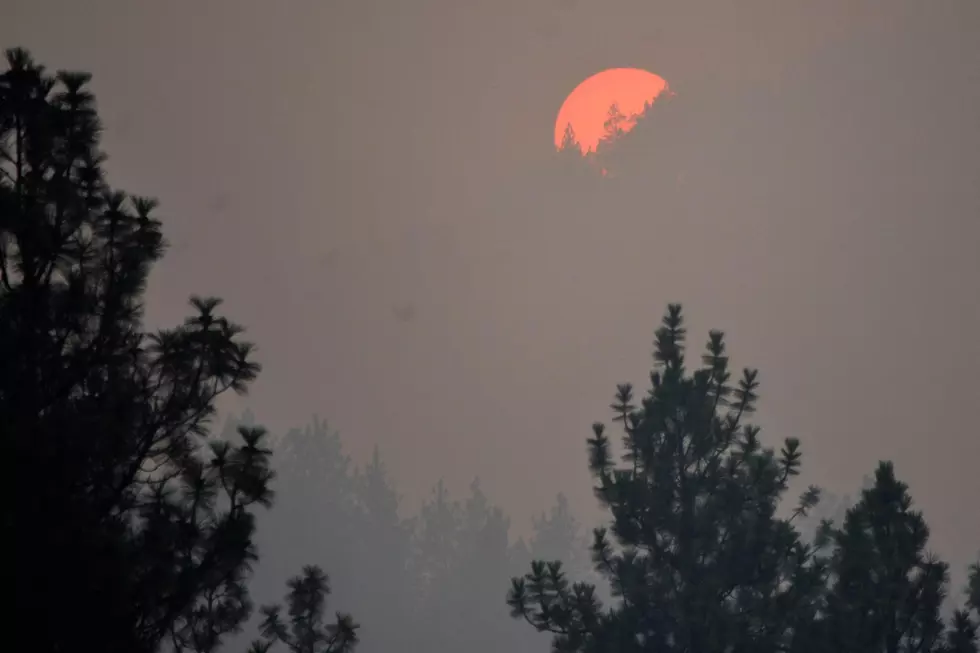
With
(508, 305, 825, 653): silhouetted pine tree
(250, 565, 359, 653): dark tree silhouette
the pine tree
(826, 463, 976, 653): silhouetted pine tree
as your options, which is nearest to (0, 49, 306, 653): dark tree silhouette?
the pine tree

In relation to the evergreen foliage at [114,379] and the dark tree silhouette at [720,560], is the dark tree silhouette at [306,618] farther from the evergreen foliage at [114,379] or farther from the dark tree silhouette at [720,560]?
the dark tree silhouette at [720,560]

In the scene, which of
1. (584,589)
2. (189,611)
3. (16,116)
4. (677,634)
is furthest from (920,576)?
(16,116)

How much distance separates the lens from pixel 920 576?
49.4 feet

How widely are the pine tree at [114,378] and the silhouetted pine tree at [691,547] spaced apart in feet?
24.5

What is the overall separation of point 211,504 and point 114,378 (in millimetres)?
1849

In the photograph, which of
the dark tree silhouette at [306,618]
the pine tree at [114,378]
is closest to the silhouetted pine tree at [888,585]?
the dark tree silhouette at [306,618]

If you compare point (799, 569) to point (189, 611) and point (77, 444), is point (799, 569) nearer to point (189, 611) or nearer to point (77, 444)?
point (189, 611)

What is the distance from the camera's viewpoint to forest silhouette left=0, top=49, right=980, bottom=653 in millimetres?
7586

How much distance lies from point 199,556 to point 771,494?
A: 440 inches

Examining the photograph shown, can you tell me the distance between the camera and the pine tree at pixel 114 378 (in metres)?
8.74

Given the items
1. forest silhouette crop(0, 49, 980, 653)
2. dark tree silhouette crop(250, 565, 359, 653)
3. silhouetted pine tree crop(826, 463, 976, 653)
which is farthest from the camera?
silhouetted pine tree crop(826, 463, 976, 653)

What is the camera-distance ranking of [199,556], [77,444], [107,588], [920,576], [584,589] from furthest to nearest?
1. [584,589]
2. [920,576]
3. [199,556]
4. [77,444]
5. [107,588]

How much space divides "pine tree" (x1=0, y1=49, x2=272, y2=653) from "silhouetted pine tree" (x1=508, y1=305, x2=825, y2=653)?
24.5ft

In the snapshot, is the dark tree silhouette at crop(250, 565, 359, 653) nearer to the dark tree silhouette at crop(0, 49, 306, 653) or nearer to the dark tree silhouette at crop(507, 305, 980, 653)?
the dark tree silhouette at crop(0, 49, 306, 653)
